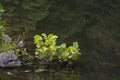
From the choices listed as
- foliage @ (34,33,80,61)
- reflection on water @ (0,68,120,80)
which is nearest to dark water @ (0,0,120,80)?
reflection on water @ (0,68,120,80)

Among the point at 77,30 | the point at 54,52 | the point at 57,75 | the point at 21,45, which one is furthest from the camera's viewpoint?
the point at 77,30

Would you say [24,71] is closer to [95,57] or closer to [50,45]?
[50,45]

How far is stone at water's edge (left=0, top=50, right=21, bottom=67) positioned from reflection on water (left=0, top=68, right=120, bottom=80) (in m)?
0.12

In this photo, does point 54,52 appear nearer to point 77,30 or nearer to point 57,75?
point 57,75

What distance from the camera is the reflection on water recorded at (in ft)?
20.8

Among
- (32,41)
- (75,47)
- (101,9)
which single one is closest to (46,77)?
(75,47)

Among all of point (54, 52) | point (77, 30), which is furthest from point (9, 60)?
point (77, 30)

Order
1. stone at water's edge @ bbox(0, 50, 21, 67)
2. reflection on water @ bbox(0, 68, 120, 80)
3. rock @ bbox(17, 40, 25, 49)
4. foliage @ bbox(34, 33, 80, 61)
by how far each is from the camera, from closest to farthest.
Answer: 1. reflection on water @ bbox(0, 68, 120, 80)
2. stone at water's edge @ bbox(0, 50, 21, 67)
3. foliage @ bbox(34, 33, 80, 61)
4. rock @ bbox(17, 40, 25, 49)

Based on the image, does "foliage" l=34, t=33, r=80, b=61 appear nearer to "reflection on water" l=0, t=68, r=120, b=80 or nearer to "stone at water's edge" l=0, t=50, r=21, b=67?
"reflection on water" l=0, t=68, r=120, b=80

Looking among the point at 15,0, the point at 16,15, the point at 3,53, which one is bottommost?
the point at 3,53

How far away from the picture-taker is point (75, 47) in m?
6.98

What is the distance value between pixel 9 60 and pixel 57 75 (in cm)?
95

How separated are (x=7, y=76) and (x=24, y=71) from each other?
36 centimetres

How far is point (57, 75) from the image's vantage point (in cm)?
Result: 648
